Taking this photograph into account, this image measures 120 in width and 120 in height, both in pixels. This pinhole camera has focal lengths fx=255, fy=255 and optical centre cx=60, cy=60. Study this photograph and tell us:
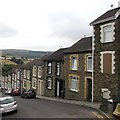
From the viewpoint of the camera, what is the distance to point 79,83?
27734 millimetres

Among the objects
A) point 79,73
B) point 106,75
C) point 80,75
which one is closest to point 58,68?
point 79,73

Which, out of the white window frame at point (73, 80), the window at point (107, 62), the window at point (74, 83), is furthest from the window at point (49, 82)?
the window at point (107, 62)

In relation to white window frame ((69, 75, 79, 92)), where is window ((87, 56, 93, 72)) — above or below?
above

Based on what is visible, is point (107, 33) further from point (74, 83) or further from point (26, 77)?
point (26, 77)

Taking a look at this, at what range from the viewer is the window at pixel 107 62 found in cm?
2216

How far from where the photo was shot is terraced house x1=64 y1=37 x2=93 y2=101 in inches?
1043

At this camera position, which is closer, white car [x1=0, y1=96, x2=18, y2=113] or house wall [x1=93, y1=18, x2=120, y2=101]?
white car [x1=0, y1=96, x2=18, y2=113]

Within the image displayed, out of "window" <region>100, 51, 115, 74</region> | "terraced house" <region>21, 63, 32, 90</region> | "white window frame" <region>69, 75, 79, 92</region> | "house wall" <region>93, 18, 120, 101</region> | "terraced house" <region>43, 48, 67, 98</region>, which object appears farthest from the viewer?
"terraced house" <region>21, 63, 32, 90</region>

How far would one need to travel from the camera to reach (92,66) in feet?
82.4

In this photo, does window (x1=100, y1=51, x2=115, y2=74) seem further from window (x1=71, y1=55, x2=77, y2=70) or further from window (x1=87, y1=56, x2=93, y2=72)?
window (x1=71, y1=55, x2=77, y2=70)

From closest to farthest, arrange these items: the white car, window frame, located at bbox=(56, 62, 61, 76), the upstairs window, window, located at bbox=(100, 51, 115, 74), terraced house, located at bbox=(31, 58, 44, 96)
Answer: the white car < window, located at bbox=(100, 51, 115, 74) < the upstairs window < window frame, located at bbox=(56, 62, 61, 76) < terraced house, located at bbox=(31, 58, 44, 96)

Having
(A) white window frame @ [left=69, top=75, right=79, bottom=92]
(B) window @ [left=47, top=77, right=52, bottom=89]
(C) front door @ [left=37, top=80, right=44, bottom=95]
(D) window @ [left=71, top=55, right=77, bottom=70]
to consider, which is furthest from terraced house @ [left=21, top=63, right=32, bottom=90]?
A: (D) window @ [left=71, top=55, right=77, bottom=70]

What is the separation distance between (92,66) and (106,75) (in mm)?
2513

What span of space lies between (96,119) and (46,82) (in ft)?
78.1
